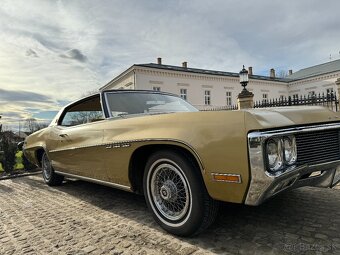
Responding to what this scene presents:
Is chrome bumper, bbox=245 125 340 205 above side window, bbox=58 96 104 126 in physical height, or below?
below

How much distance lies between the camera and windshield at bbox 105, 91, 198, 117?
375 centimetres

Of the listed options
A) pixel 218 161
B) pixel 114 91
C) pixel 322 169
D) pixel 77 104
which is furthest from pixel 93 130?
pixel 322 169

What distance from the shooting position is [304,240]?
2504 millimetres

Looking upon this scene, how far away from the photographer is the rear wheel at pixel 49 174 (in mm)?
5562

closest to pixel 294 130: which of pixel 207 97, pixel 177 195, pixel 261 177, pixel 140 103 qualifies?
pixel 261 177

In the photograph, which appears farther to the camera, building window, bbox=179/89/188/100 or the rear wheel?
building window, bbox=179/89/188/100

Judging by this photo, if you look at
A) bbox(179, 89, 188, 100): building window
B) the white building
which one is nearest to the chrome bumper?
the white building

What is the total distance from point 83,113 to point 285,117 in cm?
324

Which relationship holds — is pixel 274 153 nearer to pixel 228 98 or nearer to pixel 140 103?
pixel 140 103

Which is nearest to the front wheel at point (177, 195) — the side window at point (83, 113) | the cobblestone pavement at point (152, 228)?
the cobblestone pavement at point (152, 228)

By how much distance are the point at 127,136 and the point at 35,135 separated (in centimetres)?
382

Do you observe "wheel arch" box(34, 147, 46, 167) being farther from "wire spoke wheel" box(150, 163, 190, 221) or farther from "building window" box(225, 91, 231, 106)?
"building window" box(225, 91, 231, 106)

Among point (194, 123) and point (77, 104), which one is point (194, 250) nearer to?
point (194, 123)

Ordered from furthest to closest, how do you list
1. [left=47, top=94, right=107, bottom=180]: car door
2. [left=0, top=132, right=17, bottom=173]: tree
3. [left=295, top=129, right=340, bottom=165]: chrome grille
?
[left=0, top=132, right=17, bottom=173]: tree, [left=47, top=94, right=107, bottom=180]: car door, [left=295, top=129, right=340, bottom=165]: chrome grille
